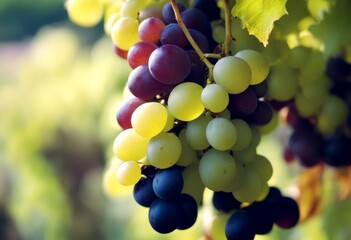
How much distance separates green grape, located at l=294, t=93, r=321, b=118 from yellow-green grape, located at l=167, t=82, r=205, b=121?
0.21m

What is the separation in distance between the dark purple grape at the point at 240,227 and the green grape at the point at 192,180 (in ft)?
0.15

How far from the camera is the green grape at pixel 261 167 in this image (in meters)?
0.54

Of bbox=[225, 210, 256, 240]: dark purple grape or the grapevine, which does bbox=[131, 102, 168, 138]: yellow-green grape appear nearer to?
the grapevine

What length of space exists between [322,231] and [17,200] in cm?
135

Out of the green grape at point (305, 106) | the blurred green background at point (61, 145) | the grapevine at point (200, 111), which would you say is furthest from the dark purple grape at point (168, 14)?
the blurred green background at point (61, 145)

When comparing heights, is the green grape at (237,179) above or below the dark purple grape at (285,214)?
above

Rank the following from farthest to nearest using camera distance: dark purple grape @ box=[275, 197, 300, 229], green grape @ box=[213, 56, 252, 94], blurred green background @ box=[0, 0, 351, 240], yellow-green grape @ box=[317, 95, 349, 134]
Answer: blurred green background @ box=[0, 0, 351, 240] → yellow-green grape @ box=[317, 95, 349, 134] → dark purple grape @ box=[275, 197, 300, 229] → green grape @ box=[213, 56, 252, 94]

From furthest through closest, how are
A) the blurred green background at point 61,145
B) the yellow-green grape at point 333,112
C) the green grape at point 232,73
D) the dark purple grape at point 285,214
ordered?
1. the blurred green background at point 61,145
2. the yellow-green grape at point 333,112
3. the dark purple grape at point 285,214
4. the green grape at point 232,73

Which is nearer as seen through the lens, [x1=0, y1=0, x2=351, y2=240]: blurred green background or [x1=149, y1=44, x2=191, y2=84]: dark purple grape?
[x1=149, y1=44, x2=191, y2=84]: dark purple grape

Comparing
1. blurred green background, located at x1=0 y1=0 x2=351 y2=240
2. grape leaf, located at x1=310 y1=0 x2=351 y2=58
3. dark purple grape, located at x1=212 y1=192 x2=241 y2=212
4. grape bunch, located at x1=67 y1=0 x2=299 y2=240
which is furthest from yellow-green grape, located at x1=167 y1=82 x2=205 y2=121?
blurred green background, located at x1=0 y1=0 x2=351 y2=240

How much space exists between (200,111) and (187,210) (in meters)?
0.09

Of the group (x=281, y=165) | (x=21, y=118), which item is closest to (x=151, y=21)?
(x=281, y=165)

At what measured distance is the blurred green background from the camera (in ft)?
5.37

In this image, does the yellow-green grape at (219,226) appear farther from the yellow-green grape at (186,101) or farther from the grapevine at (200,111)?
the yellow-green grape at (186,101)
